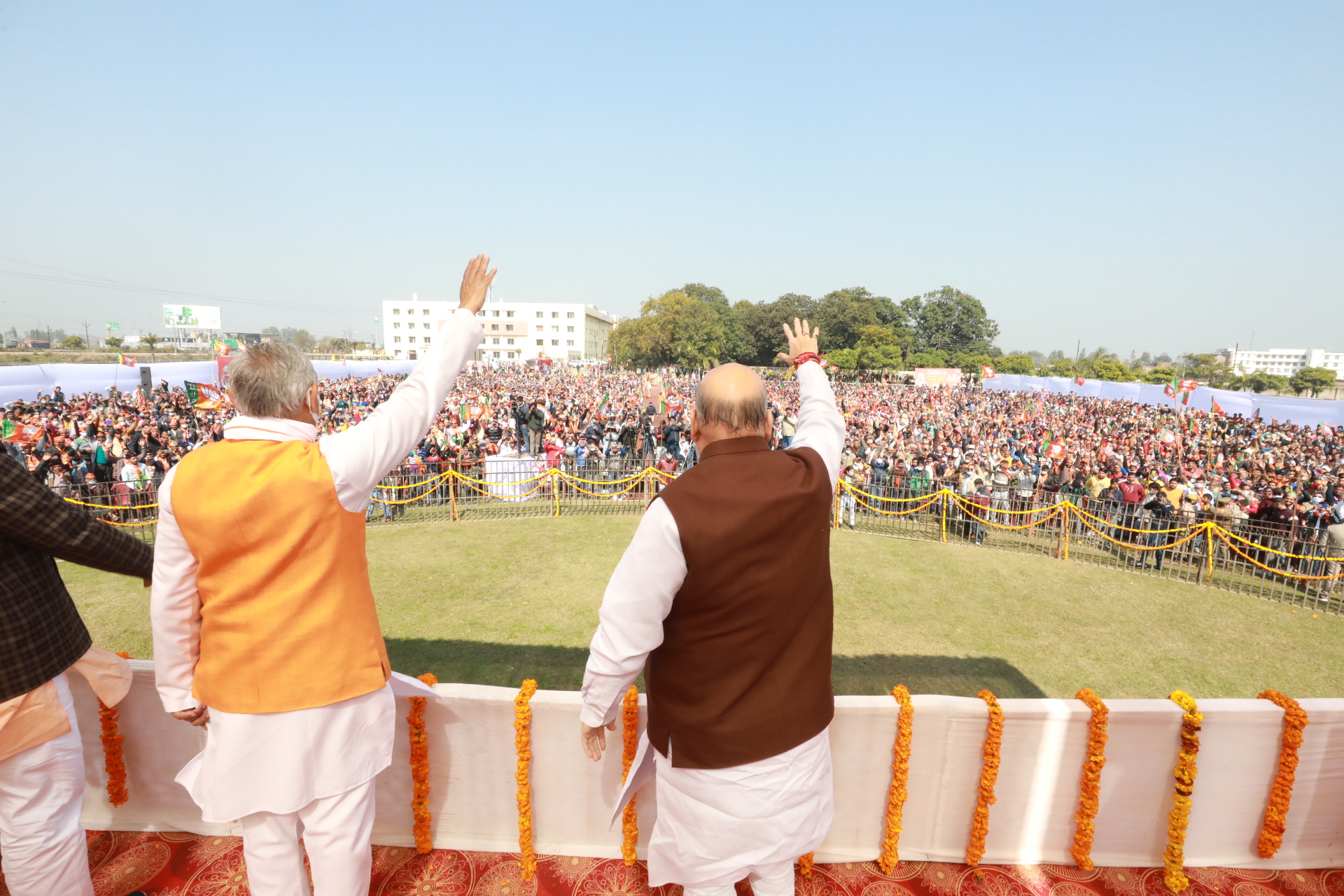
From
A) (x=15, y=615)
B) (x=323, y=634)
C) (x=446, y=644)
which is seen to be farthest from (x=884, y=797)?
(x=446, y=644)

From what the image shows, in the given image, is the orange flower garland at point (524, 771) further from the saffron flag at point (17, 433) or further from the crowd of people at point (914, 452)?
the saffron flag at point (17, 433)

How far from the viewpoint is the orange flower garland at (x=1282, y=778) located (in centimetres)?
262

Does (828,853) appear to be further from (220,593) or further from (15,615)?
(15,615)

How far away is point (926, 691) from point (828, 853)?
2.89m

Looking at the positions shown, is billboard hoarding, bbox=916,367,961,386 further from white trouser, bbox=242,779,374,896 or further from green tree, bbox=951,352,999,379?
white trouser, bbox=242,779,374,896

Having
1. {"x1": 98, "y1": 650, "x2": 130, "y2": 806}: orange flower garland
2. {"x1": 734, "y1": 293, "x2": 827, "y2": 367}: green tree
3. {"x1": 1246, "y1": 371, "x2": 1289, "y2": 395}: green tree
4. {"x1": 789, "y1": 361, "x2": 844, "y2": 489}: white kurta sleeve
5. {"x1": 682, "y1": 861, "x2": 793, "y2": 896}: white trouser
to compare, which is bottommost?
{"x1": 98, "y1": 650, "x2": 130, "y2": 806}: orange flower garland

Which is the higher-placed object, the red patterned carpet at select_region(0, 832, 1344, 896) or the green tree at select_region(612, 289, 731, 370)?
the green tree at select_region(612, 289, 731, 370)

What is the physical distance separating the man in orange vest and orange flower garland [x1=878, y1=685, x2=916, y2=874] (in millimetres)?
2035

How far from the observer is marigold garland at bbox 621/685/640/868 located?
2.57 meters

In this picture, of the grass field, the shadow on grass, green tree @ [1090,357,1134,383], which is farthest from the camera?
green tree @ [1090,357,1134,383]

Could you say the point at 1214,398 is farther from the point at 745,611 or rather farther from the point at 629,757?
the point at 745,611

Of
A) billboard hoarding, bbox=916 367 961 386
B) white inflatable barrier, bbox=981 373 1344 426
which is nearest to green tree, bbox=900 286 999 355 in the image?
white inflatable barrier, bbox=981 373 1344 426

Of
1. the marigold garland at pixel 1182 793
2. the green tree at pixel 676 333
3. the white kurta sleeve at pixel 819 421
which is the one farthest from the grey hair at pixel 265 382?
the green tree at pixel 676 333

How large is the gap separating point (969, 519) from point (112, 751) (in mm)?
11043
